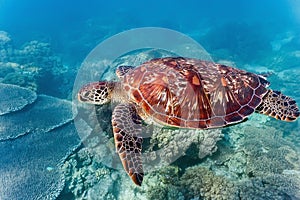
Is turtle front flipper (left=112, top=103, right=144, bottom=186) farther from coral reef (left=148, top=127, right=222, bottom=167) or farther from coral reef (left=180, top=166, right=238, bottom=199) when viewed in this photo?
coral reef (left=180, top=166, right=238, bottom=199)

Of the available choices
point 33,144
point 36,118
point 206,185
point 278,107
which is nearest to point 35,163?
point 33,144

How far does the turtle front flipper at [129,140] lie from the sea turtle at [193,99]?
15mm

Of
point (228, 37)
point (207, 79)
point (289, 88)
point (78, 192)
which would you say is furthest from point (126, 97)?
point (228, 37)

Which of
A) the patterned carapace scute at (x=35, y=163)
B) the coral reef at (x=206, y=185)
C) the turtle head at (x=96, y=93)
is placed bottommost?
the patterned carapace scute at (x=35, y=163)

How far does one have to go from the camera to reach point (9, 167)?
4082mm

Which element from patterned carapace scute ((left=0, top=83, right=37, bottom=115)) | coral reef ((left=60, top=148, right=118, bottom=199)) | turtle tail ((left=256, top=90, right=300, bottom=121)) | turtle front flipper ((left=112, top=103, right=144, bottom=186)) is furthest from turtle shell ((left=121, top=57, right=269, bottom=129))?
patterned carapace scute ((left=0, top=83, right=37, bottom=115))

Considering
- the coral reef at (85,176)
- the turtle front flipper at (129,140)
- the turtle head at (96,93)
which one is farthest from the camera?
the coral reef at (85,176)

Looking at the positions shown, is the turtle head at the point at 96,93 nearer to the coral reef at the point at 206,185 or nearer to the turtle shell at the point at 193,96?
the turtle shell at the point at 193,96

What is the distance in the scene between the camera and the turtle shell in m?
3.29

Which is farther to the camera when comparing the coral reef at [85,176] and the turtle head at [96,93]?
the coral reef at [85,176]

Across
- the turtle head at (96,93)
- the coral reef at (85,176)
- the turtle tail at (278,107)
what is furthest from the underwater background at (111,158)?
the turtle tail at (278,107)

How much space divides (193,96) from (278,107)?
1.45 metres

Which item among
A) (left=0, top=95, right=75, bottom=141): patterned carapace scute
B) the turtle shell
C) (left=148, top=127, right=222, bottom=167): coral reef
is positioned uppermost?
the turtle shell

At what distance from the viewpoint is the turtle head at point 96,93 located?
3.78 m
